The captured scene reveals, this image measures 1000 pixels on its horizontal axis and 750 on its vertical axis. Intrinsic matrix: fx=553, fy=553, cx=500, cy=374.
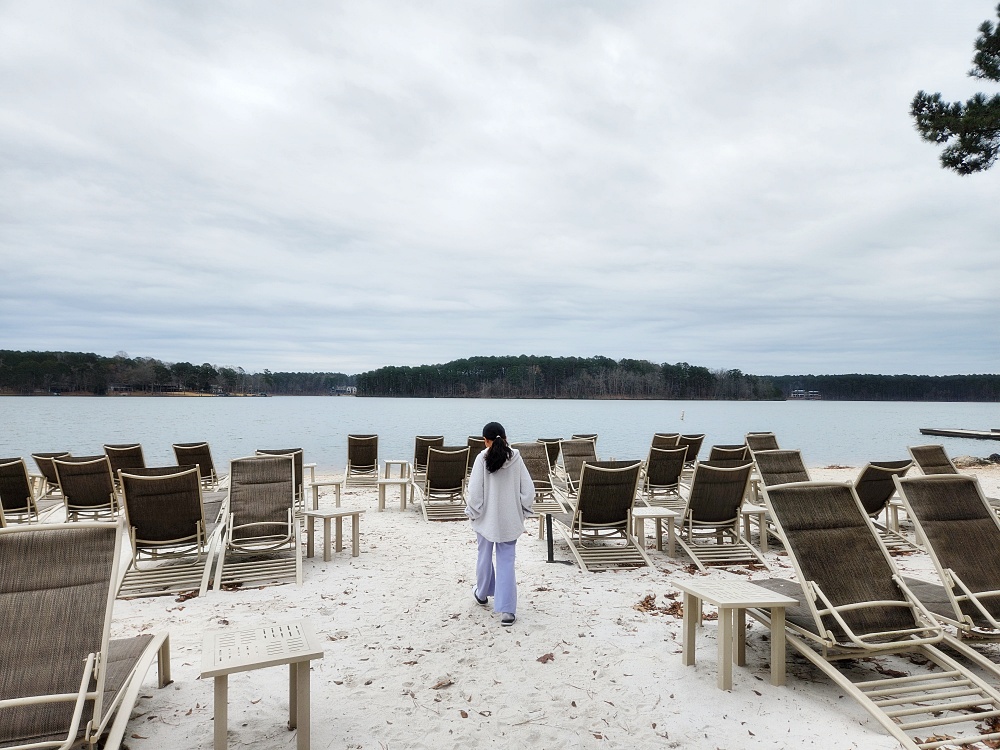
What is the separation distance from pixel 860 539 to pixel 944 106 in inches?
428

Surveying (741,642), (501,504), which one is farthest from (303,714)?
(741,642)

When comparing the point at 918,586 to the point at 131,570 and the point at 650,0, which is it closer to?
the point at 131,570

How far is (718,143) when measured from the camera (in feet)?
59.3

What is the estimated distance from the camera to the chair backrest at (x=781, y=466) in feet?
22.6

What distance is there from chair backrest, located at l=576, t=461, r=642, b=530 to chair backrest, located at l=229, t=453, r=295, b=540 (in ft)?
9.97

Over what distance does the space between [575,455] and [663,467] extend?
1.36m

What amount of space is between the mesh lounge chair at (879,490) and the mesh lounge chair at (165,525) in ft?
22.0

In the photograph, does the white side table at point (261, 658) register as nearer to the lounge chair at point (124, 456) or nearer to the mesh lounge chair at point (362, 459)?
the lounge chair at point (124, 456)

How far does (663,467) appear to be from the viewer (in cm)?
818

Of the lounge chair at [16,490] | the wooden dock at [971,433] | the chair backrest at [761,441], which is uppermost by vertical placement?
the chair backrest at [761,441]

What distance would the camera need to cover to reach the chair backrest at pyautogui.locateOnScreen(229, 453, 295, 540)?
5.63 metres

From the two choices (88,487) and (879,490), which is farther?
(88,487)

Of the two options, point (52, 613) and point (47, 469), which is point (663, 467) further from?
point (47, 469)

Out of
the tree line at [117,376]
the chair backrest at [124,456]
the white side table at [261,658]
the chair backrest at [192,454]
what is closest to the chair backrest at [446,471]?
the chair backrest at [192,454]
